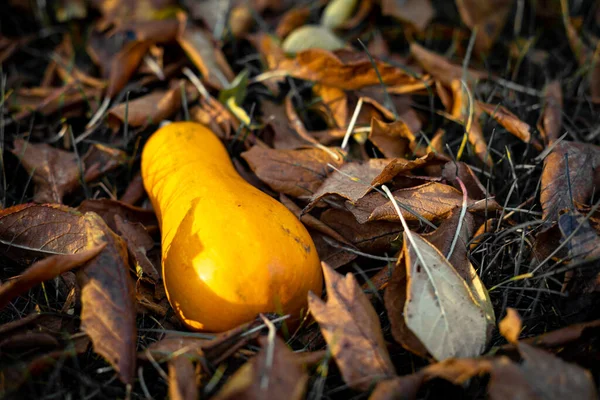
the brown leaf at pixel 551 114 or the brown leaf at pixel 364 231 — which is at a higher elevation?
the brown leaf at pixel 551 114

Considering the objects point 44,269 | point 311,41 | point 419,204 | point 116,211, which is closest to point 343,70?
point 311,41

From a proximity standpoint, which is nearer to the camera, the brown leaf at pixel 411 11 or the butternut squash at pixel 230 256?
the butternut squash at pixel 230 256

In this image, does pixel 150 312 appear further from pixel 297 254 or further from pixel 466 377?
pixel 466 377

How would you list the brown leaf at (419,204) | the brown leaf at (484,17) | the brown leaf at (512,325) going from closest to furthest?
1. the brown leaf at (512,325)
2. the brown leaf at (419,204)
3. the brown leaf at (484,17)

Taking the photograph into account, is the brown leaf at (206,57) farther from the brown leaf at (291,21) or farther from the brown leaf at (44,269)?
the brown leaf at (44,269)

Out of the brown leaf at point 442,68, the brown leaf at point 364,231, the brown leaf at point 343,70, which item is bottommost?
the brown leaf at point 364,231

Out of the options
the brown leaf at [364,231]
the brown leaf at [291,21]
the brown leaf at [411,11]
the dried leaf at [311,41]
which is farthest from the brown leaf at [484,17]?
the brown leaf at [364,231]

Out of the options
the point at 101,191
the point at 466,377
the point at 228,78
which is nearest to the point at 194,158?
the point at 101,191
